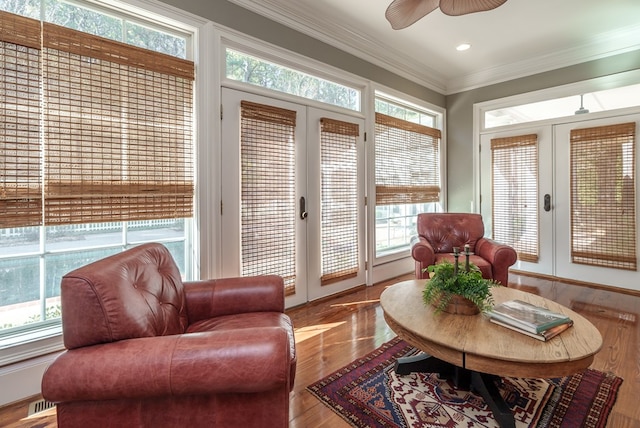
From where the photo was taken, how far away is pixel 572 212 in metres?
3.83

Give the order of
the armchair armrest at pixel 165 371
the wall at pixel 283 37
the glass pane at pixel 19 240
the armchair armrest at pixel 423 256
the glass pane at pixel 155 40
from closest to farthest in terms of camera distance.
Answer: the armchair armrest at pixel 165 371 < the glass pane at pixel 19 240 < the glass pane at pixel 155 40 < the wall at pixel 283 37 < the armchair armrest at pixel 423 256

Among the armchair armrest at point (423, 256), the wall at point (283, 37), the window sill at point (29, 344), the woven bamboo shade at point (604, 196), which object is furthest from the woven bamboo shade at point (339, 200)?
the woven bamboo shade at point (604, 196)

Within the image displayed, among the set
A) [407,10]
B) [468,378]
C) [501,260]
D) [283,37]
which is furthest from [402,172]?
[468,378]

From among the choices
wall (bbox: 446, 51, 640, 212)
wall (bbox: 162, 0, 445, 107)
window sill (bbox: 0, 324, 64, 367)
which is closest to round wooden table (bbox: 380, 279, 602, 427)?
window sill (bbox: 0, 324, 64, 367)

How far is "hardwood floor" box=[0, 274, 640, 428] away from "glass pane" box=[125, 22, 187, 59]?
225cm

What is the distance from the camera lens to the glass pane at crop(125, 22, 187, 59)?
2.15 m

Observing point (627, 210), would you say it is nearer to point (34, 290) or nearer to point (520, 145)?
point (520, 145)

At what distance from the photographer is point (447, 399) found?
168cm

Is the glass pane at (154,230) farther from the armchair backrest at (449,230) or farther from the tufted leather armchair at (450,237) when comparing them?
the armchair backrest at (449,230)

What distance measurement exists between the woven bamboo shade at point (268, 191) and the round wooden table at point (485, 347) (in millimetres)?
1307

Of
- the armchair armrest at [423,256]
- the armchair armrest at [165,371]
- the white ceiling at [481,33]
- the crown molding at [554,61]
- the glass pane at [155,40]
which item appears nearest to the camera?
the armchair armrest at [165,371]

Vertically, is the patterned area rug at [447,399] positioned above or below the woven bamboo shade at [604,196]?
below

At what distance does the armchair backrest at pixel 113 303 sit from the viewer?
106 cm

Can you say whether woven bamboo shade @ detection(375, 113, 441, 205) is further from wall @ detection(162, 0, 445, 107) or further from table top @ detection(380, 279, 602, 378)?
table top @ detection(380, 279, 602, 378)
